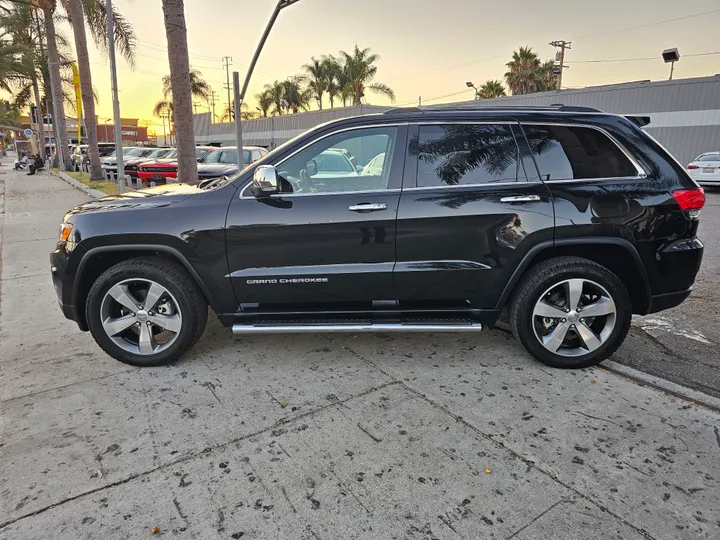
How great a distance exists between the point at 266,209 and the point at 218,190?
0.40 m

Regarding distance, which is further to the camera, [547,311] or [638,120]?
[638,120]

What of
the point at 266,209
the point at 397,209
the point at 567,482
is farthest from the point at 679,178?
the point at 266,209

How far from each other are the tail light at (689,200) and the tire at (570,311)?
667 mm

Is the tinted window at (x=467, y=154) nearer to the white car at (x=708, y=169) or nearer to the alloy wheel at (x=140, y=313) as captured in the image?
the alloy wheel at (x=140, y=313)

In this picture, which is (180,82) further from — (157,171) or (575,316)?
(157,171)

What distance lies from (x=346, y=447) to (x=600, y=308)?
2.09 metres

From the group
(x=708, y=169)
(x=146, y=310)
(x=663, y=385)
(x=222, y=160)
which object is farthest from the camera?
(x=708, y=169)

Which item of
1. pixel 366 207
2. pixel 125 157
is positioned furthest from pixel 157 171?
pixel 366 207

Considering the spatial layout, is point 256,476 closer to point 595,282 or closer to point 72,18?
point 595,282

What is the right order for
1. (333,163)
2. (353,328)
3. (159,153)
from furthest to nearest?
(159,153) < (333,163) < (353,328)

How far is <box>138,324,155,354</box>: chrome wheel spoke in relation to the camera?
12.2ft

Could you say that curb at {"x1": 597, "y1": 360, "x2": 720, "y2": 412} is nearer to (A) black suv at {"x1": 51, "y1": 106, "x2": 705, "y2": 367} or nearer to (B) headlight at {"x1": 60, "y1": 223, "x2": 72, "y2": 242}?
(A) black suv at {"x1": 51, "y1": 106, "x2": 705, "y2": 367}

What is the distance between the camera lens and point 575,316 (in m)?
3.60

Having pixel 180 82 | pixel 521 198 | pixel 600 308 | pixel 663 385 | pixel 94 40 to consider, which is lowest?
pixel 663 385
